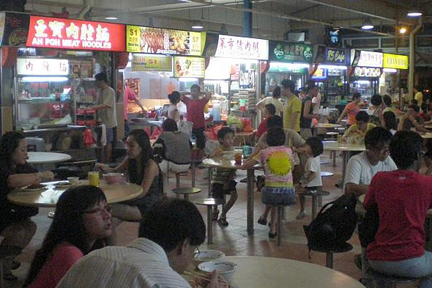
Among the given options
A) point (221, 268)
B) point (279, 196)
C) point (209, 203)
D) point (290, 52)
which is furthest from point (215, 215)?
point (290, 52)

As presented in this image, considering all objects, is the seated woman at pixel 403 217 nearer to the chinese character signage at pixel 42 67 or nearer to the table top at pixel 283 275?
the table top at pixel 283 275

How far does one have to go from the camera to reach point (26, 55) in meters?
9.10

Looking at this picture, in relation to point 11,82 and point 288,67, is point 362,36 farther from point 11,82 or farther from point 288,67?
point 11,82

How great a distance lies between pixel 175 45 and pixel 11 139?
6.13 metres

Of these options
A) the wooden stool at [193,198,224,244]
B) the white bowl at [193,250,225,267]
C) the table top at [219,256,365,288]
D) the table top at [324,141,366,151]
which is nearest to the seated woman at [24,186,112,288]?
the white bowl at [193,250,225,267]

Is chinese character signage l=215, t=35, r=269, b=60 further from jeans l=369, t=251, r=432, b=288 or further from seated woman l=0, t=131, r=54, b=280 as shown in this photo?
jeans l=369, t=251, r=432, b=288

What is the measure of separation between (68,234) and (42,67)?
23.7 feet

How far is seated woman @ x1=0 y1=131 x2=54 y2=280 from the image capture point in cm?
445

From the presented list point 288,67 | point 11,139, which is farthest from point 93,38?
point 288,67

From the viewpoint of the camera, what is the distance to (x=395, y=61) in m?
17.9

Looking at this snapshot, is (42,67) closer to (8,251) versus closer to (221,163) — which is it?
(221,163)

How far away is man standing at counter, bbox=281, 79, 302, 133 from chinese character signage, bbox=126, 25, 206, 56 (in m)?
2.18

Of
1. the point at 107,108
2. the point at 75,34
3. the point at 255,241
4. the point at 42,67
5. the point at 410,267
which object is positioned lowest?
the point at 255,241

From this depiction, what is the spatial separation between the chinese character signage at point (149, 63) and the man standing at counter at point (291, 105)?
10.9 ft
